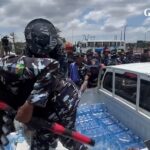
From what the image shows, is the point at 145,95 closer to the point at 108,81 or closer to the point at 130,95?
the point at 130,95

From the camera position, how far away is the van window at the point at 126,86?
326cm

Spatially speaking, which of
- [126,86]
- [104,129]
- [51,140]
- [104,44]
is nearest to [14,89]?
[51,140]

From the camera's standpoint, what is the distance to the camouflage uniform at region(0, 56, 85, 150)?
163 cm

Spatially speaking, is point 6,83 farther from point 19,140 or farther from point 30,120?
point 19,140

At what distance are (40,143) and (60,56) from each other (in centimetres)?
61

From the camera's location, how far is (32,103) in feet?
5.25

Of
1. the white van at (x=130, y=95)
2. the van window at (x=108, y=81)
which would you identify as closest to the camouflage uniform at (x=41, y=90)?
the white van at (x=130, y=95)

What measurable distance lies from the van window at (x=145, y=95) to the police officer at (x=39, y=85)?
1069 mm

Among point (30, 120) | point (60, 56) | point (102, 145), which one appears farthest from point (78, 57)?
point (30, 120)

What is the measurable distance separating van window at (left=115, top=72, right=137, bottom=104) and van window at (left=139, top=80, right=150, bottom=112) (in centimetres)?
19

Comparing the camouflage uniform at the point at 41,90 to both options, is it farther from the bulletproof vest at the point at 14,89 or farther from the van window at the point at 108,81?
the van window at the point at 108,81

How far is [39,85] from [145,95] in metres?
1.62

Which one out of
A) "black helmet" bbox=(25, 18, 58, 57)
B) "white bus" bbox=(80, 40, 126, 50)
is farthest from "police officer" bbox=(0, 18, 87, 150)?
"white bus" bbox=(80, 40, 126, 50)

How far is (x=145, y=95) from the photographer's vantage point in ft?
9.74
